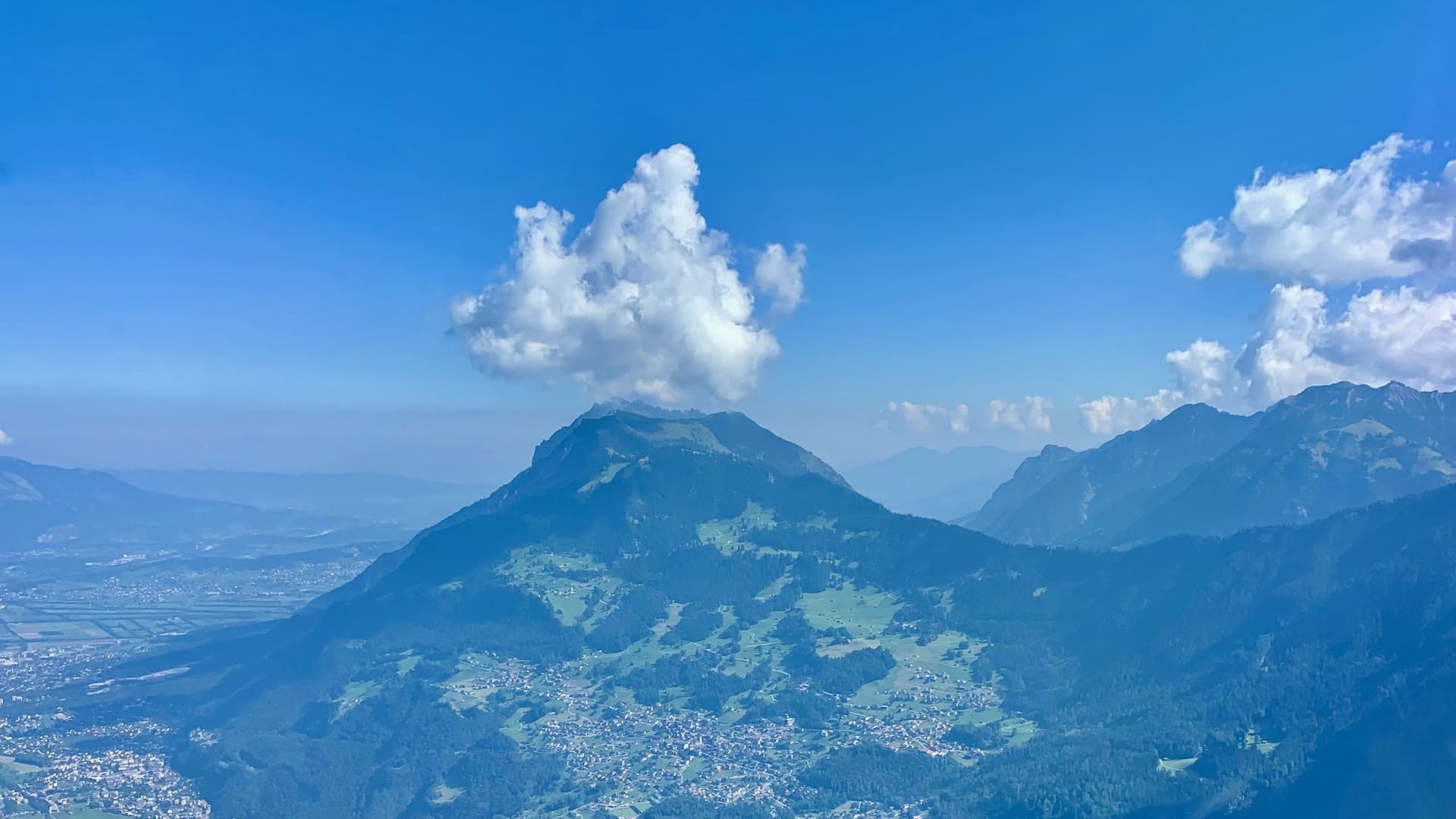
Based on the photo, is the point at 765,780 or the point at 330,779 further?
the point at 330,779

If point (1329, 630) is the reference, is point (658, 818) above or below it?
below

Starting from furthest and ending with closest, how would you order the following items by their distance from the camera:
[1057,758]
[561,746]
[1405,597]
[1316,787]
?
[561,746], [1405,597], [1057,758], [1316,787]

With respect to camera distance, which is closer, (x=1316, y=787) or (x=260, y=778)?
(x=1316, y=787)

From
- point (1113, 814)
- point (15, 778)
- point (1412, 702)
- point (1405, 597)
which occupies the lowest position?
point (15, 778)

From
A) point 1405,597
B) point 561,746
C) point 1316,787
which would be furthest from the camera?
point 561,746

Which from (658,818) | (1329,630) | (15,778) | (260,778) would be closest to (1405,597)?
(1329,630)

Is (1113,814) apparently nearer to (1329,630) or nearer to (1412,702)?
(1412,702)

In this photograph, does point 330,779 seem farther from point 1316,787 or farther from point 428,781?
point 1316,787

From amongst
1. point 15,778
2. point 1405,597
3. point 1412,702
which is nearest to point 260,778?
point 15,778

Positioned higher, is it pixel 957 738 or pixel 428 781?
pixel 957 738
